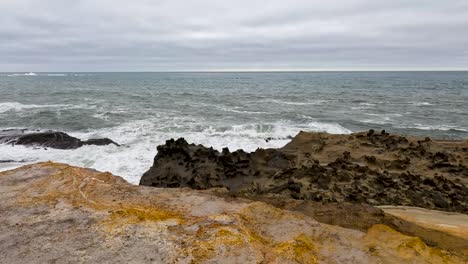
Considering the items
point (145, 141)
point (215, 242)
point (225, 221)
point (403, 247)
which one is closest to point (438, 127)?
point (145, 141)

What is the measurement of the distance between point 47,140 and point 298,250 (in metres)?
19.0

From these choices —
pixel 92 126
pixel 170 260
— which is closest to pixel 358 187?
pixel 170 260

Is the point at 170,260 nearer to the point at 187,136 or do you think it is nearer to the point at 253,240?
the point at 253,240

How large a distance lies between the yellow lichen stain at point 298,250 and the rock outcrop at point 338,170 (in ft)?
10.1

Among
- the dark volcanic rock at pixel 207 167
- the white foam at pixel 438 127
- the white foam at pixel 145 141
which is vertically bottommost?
the white foam at pixel 145 141

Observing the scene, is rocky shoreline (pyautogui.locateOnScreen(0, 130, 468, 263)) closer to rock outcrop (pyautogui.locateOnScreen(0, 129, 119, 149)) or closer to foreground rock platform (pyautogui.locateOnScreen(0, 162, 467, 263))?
foreground rock platform (pyautogui.locateOnScreen(0, 162, 467, 263))

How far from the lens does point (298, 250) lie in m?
4.02

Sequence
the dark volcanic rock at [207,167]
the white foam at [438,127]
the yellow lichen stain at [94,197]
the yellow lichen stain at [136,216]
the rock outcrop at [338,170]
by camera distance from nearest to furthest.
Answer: the yellow lichen stain at [136,216] < the yellow lichen stain at [94,197] < the rock outcrop at [338,170] < the dark volcanic rock at [207,167] < the white foam at [438,127]

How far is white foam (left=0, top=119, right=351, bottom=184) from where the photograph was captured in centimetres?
1594

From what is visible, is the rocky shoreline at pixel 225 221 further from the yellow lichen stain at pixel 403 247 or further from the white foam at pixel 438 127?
the white foam at pixel 438 127

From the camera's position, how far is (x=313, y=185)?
336 inches

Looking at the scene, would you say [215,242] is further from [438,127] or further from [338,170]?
[438,127]

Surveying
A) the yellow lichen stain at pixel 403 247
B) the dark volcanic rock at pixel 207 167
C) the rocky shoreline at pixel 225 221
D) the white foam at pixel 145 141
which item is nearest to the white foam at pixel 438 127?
the white foam at pixel 145 141

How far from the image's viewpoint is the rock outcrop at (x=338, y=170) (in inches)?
313
